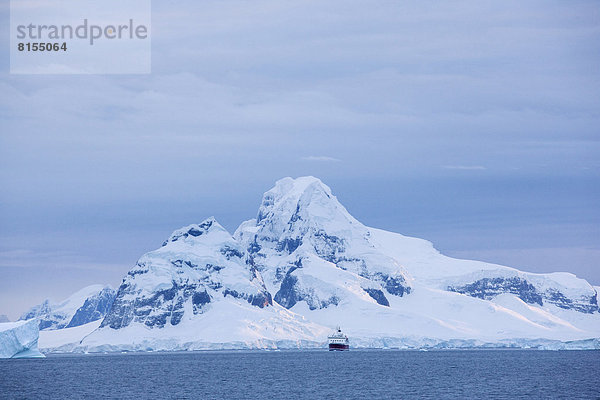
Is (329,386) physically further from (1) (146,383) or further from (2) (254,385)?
(1) (146,383)

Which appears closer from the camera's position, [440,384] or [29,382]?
[440,384]

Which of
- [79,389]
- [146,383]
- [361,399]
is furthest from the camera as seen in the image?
[146,383]

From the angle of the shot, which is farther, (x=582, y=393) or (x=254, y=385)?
(x=254, y=385)

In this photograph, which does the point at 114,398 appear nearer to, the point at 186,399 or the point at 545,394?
the point at 186,399

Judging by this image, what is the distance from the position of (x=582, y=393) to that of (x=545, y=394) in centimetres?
572

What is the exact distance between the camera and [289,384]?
7416 inches

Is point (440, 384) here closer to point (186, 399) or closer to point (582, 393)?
point (582, 393)

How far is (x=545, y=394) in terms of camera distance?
6240 inches

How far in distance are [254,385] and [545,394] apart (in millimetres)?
54489

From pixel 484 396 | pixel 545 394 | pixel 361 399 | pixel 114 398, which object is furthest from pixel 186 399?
pixel 545 394

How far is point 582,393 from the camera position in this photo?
158m

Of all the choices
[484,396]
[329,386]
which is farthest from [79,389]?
[484,396]

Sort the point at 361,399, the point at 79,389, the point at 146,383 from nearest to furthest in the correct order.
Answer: the point at 361,399
the point at 79,389
the point at 146,383

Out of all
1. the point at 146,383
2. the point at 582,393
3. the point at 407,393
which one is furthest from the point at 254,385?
the point at 582,393
